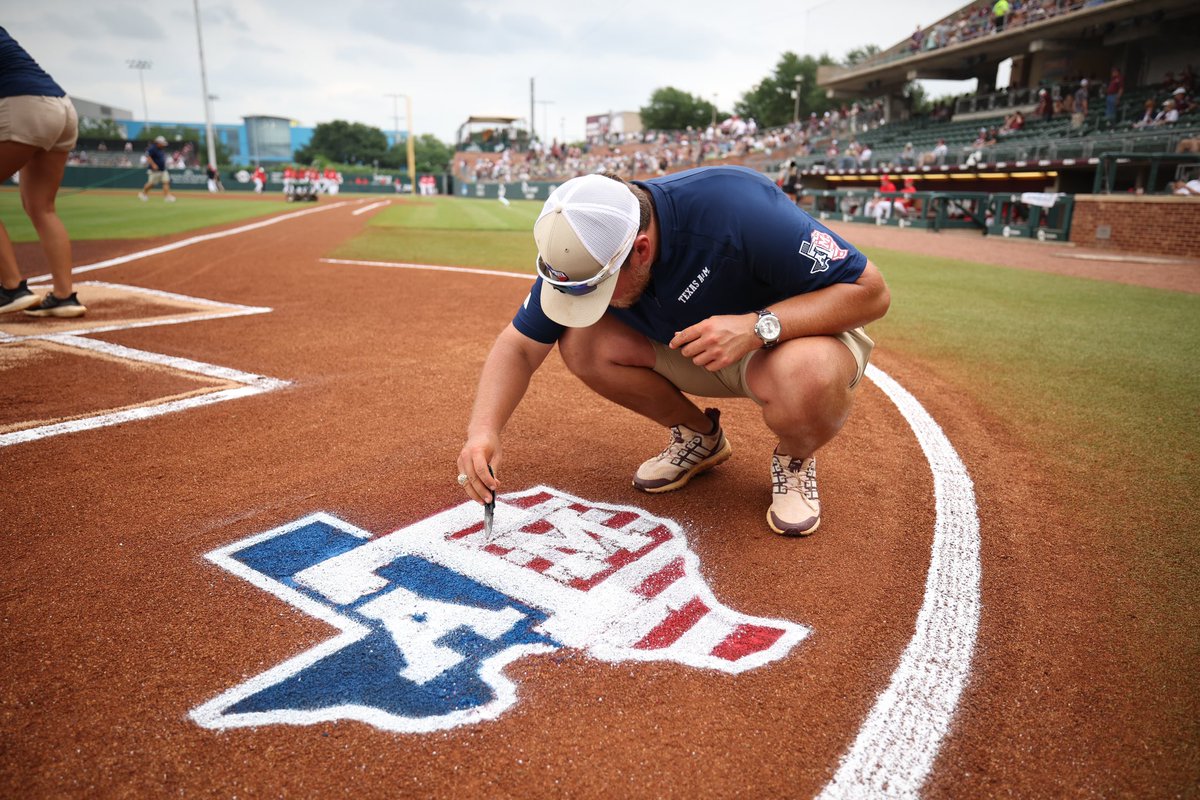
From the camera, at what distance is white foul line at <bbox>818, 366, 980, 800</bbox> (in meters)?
1.48

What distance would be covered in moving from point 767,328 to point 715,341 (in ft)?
0.71

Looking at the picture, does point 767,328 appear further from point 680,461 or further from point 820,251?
point 680,461

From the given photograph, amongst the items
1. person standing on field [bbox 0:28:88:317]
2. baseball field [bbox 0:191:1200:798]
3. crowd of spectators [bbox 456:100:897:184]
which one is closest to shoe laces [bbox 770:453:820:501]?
baseball field [bbox 0:191:1200:798]

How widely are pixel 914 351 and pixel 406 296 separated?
473 cm

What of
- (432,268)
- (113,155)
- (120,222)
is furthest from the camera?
(113,155)

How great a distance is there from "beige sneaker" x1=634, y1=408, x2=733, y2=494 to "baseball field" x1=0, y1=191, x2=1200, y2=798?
0.09m

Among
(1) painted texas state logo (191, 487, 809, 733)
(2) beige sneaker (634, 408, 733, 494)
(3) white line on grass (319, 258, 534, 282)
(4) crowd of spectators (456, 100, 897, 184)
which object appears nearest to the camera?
(1) painted texas state logo (191, 487, 809, 733)

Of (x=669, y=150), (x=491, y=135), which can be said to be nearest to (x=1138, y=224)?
(x=669, y=150)

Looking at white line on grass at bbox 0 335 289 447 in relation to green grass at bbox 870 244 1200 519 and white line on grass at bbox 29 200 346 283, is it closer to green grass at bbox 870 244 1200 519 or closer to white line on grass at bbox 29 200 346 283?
white line on grass at bbox 29 200 346 283

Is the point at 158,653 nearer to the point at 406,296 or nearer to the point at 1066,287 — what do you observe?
the point at 406,296

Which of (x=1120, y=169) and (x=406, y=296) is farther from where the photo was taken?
(x=1120, y=169)

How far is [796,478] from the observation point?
266 centimetres

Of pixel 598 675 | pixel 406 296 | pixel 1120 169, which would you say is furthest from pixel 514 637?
pixel 1120 169

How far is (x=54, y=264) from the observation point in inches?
213
